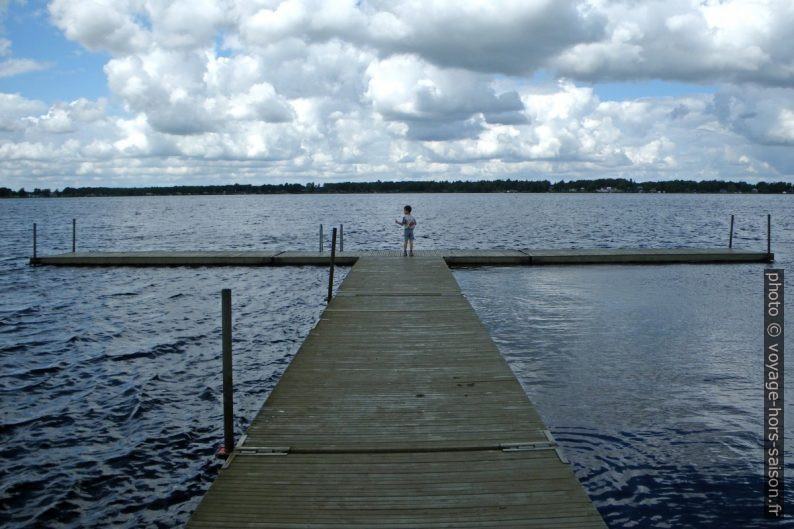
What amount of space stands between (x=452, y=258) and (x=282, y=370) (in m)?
13.7

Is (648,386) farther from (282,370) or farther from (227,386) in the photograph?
(227,386)

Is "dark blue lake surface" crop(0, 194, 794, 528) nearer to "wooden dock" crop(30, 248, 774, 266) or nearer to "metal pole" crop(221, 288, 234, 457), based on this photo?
"metal pole" crop(221, 288, 234, 457)

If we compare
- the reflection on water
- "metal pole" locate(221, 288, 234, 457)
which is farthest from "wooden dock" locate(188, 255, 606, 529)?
the reflection on water

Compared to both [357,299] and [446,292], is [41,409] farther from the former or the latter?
[446,292]

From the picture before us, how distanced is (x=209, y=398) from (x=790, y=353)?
36.1 ft

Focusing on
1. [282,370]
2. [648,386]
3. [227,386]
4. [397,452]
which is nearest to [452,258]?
[282,370]

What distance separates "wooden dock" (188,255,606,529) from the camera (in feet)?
16.1

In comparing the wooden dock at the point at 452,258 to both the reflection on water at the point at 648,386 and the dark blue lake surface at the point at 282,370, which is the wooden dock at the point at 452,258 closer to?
the dark blue lake surface at the point at 282,370

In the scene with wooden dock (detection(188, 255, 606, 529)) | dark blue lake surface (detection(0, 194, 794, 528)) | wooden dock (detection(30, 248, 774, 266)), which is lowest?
dark blue lake surface (detection(0, 194, 794, 528))

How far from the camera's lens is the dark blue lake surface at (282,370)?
7262 mm

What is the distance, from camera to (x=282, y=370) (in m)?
12.2

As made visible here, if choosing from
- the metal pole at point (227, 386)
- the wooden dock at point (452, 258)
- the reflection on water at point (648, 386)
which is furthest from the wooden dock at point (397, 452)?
the wooden dock at point (452, 258)

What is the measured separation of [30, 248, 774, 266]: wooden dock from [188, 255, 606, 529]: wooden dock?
1490 centimetres

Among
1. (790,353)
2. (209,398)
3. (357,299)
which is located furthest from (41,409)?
(790,353)
